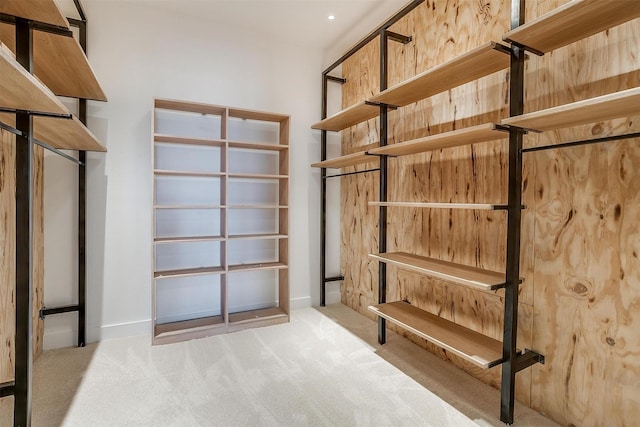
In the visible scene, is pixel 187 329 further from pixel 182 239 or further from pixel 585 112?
pixel 585 112

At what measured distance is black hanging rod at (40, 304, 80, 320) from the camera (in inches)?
91.7

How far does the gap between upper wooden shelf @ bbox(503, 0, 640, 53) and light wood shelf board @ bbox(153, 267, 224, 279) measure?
2519 mm

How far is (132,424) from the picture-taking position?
162 centimetres

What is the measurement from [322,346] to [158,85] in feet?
8.43

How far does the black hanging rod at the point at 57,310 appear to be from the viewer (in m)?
2.33

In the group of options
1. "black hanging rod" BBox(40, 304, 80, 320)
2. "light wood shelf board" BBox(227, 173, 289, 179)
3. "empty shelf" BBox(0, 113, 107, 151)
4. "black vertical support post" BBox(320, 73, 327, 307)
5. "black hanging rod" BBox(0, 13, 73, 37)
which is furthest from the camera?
"black vertical support post" BBox(320, 73, 327, 307)

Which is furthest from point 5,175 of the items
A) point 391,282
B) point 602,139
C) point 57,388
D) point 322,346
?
point 602,139

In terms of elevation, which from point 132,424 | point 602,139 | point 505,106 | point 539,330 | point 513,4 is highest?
point 513,4

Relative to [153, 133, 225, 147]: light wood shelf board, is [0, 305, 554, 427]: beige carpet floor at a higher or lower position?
lower

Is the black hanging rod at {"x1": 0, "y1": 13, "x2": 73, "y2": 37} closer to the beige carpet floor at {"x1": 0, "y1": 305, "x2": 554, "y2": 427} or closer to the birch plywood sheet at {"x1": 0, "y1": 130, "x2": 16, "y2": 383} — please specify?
the birch plywood sheet at {"x1": 0, "y1": 130, "x2": 16, "y2": 383}

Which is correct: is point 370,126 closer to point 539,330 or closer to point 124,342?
point 539,330

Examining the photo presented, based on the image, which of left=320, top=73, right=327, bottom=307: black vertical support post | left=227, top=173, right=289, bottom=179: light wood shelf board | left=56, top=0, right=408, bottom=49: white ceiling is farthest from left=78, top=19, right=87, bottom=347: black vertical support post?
left=320, top=73, right=327, bottom=307: black vertical support post

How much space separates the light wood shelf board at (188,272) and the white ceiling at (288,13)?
2088 mm

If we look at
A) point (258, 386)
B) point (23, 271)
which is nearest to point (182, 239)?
point (23, 271)
